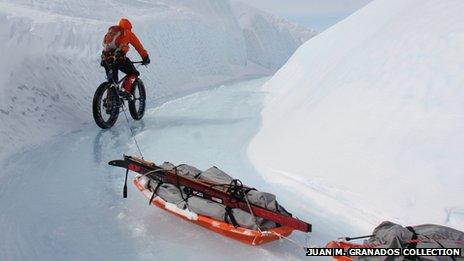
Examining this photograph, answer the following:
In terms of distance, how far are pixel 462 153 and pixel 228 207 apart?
121 inches

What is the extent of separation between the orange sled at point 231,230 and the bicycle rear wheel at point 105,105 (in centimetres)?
440

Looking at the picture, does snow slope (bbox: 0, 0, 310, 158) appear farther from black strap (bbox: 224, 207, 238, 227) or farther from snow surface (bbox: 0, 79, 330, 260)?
black strap (bbox: 224, 207, 238, 227)

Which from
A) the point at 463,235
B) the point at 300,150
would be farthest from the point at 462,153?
the point at 300,150

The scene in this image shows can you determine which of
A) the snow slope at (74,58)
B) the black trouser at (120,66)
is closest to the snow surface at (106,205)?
the snow slope at (74,58)

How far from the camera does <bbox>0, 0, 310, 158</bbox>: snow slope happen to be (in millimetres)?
8906

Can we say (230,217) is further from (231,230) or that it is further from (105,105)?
(105,105)

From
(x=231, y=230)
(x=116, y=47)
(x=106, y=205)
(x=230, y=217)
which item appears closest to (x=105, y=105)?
(x=116, y=47)

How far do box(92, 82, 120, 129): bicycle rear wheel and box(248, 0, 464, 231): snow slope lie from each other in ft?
9.89

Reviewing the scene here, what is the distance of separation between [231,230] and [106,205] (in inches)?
73.0

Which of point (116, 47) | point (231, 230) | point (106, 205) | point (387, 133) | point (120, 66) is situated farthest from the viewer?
point (120, 66)

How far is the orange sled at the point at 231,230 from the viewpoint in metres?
4.30

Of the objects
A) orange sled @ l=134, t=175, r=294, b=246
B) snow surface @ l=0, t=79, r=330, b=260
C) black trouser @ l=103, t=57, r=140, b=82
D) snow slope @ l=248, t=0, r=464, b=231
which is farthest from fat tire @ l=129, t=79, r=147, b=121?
orange sled @ l=134, t=175, r=294, b=246

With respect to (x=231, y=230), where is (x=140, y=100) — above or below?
below

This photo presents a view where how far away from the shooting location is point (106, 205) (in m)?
5.49
